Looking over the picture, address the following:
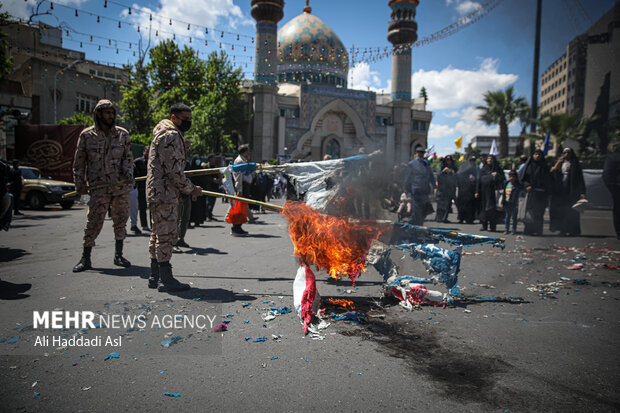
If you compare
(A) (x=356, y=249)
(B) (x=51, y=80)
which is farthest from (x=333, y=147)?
(A) (x=356, y=249)

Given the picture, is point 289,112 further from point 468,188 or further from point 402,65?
point 468,188

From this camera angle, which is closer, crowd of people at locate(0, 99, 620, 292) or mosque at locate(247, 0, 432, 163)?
crowd of people at locate(0, 99, 620, 292)

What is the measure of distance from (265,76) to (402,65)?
18.7 metres

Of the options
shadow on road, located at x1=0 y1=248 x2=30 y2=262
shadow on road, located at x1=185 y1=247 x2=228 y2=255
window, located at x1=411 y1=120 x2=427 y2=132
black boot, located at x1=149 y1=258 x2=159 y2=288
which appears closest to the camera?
black boot, located at x1=149 y1=258 x2=159 y2=288

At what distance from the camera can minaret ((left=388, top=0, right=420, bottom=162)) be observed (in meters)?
47.8

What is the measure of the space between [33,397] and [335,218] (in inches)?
106

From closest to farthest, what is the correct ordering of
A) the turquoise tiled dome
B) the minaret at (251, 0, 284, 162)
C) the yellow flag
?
the yellow flag → the minaret at (251, 0, 284, 162) → the turquoise tiled dome

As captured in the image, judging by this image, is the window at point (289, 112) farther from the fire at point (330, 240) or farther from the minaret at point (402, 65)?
the fire at point (330, 240)

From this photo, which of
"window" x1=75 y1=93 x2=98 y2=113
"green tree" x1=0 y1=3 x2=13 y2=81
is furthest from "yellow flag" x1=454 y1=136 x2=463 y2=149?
"window" x1=75 y1=93 x2=98 y2=113

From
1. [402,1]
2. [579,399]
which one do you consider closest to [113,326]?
[579,399]

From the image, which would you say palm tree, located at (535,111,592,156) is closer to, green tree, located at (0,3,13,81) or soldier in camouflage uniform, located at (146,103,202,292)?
soldier in camouflage uniform, located at (146,103,202,292)

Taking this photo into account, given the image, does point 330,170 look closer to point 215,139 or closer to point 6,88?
point 6,88

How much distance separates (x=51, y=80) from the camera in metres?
32.8

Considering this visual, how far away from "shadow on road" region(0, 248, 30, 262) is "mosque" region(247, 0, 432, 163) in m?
35.9
